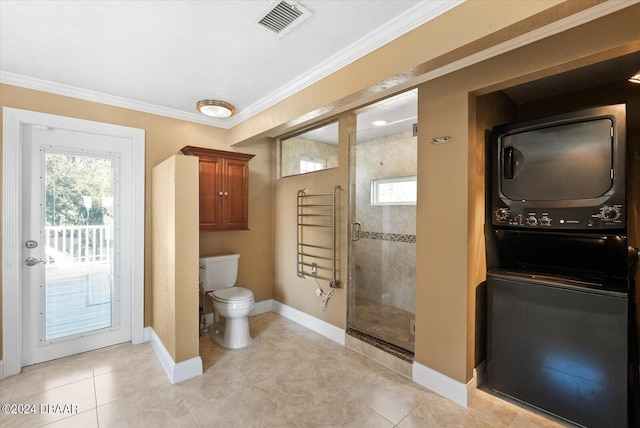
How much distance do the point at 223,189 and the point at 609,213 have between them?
10.5 ft

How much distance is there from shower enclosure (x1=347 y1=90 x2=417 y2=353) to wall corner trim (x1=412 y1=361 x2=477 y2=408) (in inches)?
34.8

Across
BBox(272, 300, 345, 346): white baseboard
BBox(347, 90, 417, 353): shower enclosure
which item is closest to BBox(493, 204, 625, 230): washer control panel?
BBox(347, 90, 417, 353): shower enclosure

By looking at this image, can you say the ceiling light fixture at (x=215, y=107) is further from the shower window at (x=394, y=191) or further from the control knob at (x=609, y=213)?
the control knob at (x=609, y=213)

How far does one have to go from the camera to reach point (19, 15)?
1631 mm

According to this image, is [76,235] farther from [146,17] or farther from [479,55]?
→ [479,55]

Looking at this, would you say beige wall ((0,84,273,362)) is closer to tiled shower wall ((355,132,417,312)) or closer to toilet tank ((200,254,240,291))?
toilet tank ((200,254,240,291))

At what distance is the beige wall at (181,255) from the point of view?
7.52 feet

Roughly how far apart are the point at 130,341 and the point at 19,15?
279cm

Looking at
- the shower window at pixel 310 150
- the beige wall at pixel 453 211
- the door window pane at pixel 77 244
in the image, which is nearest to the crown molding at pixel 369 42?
the beige wall at pixel 453 211

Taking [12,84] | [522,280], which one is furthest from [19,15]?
[522,280]

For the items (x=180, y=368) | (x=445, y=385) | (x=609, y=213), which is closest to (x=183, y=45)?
(x=180, y=368)

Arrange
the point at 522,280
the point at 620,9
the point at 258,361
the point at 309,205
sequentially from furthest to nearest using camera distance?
the point at 309,205 → the point at 258,361 → the point at 522,280 → the point at 620,9

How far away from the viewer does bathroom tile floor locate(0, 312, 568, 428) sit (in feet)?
6.10

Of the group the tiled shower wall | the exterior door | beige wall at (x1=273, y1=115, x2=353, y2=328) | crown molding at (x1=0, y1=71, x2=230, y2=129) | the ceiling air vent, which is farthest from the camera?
the tiled shower wall
